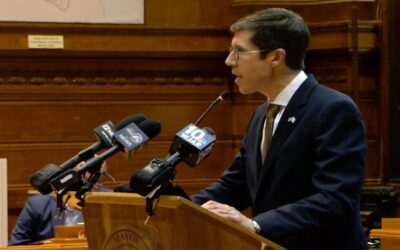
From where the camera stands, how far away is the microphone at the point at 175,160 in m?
2.38

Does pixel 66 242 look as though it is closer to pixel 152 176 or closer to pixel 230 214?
pixel 230 214

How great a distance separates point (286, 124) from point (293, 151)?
107 mm

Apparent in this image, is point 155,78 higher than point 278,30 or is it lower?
lower

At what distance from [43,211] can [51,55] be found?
4.30 feet

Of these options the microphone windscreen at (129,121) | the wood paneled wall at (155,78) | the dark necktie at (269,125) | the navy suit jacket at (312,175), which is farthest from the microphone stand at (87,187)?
the wood paneled wall at (155,78)

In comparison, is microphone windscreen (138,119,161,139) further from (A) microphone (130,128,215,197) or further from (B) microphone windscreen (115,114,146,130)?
(A) microphone (130,128,215,197)

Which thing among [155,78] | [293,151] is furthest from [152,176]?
[155,78]

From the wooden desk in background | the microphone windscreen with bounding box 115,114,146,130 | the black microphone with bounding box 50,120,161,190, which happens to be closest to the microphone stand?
the black microphone with bounding box 50,120,161,190

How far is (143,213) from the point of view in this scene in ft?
8.24

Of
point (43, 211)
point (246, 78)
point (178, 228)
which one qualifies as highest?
point (246, 78)

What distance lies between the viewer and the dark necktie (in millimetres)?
3037

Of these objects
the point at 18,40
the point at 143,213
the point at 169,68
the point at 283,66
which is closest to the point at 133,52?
the point at 169,68

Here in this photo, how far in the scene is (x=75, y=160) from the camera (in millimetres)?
2631

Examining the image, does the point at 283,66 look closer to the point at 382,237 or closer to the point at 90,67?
the point at 382,237
